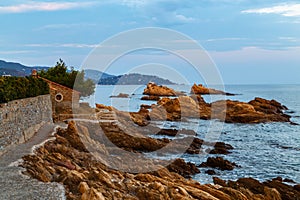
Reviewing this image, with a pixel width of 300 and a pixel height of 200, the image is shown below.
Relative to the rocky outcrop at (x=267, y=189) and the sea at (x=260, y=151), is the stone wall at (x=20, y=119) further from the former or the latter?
the rocky outcrop at (x=267, y=189)

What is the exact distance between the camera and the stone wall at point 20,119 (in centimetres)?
1623

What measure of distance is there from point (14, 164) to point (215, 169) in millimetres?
13769

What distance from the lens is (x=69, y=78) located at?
4391 cm

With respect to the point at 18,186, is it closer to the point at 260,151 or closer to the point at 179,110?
the point at 260,151

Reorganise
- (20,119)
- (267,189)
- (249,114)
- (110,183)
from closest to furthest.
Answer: (110,183) → (267,189) → (20,119) → (249,114)

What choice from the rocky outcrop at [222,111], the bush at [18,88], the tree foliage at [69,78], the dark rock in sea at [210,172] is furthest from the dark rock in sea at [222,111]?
the dark rock in sea at [210,172]

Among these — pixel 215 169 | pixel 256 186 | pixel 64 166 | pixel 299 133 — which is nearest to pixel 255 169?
pixel 215 169

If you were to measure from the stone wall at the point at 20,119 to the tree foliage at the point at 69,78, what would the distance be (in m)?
17.6

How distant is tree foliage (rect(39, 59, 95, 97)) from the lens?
142 feet

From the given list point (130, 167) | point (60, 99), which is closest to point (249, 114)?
point (60, 99)

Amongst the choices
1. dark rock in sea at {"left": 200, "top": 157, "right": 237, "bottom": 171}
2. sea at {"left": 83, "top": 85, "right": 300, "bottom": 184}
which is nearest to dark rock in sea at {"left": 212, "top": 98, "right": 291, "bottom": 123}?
sea at {"left": 83, "top": 85, "right": 300, "bottom": 184}

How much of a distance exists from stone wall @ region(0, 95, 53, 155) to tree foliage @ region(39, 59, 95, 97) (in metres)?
17.6

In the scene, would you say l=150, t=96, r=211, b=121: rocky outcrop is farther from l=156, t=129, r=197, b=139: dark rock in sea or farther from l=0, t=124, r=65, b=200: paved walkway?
l=0, t=124, r=65, b=200: paved walkway

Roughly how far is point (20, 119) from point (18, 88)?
1777mm
